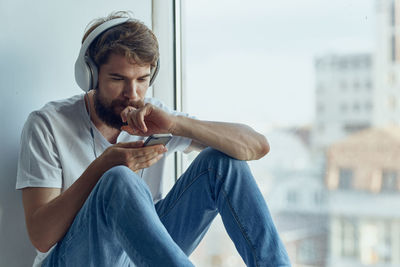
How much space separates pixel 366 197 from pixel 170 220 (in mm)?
772

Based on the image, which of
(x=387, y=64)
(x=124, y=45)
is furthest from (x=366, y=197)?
(x=124, y=45)

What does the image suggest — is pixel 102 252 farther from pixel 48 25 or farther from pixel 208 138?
pixel 48 25

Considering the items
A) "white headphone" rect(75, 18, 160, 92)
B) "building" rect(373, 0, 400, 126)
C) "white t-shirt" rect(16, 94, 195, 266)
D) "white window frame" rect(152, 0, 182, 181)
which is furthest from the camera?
"white window frame" rect(152, 0, 182, 181)

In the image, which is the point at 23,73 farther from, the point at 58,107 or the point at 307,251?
the point at 307,251

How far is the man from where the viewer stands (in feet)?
3.38

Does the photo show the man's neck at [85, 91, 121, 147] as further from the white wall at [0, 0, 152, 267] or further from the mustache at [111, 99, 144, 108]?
the white wall at [0, 0, 152, 267]

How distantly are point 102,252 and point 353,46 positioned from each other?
43.1 inches

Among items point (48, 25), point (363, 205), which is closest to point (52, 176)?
point (48, 25)

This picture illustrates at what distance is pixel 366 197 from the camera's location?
173 centimetres

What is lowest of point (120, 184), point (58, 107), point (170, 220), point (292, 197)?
point (292, 197)

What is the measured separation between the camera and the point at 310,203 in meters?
1.83

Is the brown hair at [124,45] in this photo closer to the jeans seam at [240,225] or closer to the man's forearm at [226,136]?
the man's forearm at [226,136]

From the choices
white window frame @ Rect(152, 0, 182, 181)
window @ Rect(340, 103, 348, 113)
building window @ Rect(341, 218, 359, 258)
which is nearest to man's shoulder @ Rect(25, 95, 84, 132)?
white window frame @ Rect(152, 0, 182, 181)

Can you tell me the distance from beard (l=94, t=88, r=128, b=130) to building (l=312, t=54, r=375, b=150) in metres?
0.75
